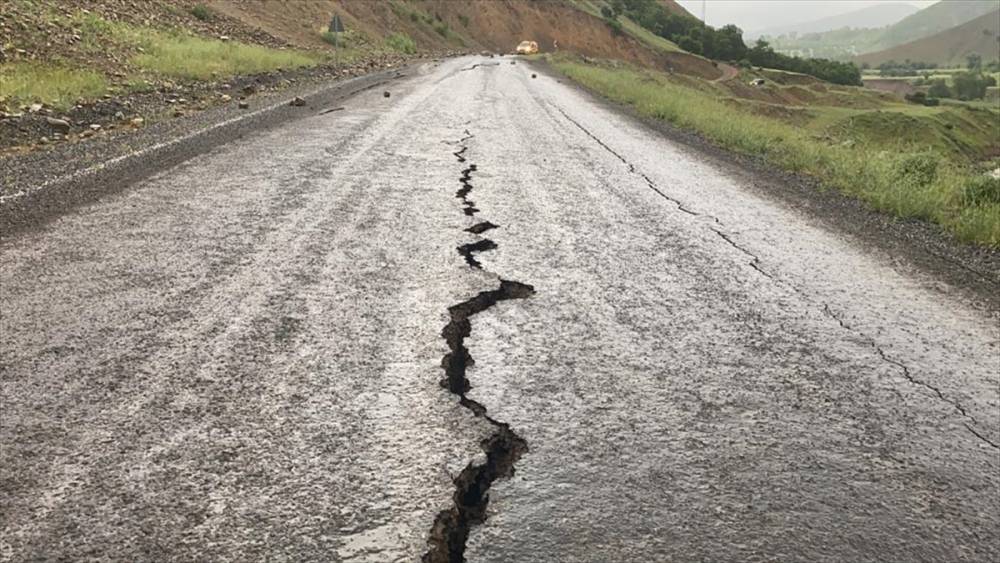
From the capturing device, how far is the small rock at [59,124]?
7.99 metres

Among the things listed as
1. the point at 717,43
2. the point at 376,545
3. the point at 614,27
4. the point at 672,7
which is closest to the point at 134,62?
the point at 376,545

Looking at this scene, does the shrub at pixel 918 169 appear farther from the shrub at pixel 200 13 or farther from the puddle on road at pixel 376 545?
the shrub at pixel 200 13

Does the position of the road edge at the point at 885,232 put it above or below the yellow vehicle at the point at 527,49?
below

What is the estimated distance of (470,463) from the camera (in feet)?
6.73

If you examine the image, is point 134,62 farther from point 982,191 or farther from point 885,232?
point 982,191

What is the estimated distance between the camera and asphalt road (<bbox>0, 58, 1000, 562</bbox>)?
1793mm

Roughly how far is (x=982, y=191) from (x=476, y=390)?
6.71 meters

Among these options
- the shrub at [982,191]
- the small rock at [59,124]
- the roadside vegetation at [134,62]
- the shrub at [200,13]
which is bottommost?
the small rock at [59,124]

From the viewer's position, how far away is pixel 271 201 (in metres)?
4.92

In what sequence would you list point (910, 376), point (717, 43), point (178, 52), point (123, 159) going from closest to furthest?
1. point (910, 376)
2. point (123, 159)
3. point (178, 52)
4. point (717, 43)

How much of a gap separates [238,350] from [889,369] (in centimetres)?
255

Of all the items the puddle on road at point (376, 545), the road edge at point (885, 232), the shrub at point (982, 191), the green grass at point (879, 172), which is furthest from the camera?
the shrub at point (982, 191)

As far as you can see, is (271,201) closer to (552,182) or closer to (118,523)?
(552,182)

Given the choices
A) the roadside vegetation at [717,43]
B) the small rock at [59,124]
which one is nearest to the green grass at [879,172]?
the small rock at [59,124]
